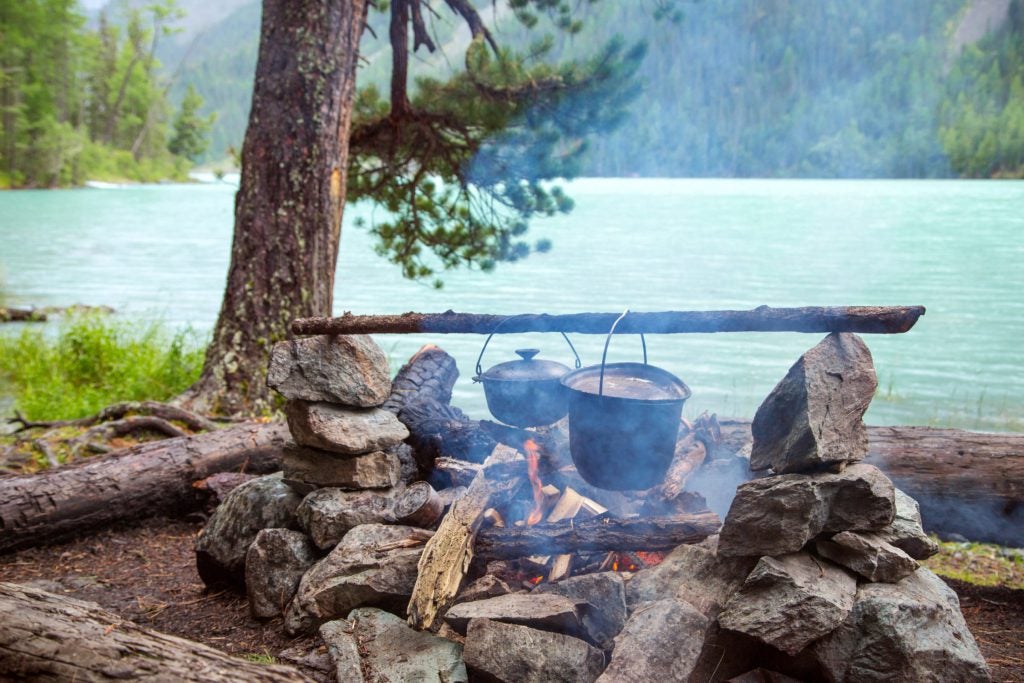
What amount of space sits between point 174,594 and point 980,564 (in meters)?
4.12

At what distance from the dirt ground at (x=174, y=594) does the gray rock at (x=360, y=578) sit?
111mm

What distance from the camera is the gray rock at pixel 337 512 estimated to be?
2.87 meters

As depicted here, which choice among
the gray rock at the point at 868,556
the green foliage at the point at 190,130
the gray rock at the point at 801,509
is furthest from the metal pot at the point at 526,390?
the green foliage at the point at 190,130

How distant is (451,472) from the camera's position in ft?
10.6

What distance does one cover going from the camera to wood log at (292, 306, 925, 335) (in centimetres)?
214

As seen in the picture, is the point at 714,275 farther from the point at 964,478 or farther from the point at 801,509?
the point at 801,509

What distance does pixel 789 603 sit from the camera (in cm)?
208

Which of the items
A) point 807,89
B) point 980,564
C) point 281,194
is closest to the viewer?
point 980,564

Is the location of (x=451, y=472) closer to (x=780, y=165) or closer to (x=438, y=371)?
(x=438, y=371)

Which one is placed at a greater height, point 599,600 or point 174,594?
point 599,600

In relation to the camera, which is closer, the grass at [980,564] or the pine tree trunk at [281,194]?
the grass at [980,564]

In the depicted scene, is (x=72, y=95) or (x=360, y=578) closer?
(x=360, y=578)

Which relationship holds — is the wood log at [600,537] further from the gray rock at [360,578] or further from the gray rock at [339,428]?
the gray rock at [339,428]

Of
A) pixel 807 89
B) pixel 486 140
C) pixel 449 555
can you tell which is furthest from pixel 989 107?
pixel 449 555
